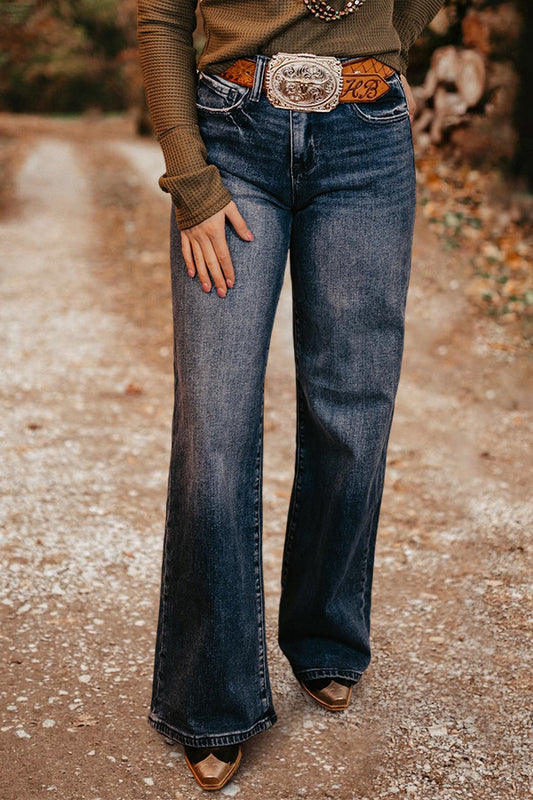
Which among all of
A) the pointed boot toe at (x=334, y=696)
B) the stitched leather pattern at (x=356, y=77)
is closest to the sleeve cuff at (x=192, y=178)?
the stitched leather pattern at (x=356, y=77)

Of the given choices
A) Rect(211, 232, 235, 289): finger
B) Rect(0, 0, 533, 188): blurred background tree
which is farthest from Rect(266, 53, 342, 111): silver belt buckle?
Rect(0, 0, 533, 188): blurred background tree

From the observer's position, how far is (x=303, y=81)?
5.12 feet

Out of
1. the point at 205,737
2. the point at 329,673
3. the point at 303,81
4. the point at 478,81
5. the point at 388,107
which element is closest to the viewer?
the point at 303,81

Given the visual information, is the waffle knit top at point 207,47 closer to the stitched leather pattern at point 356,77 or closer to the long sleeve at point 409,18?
the stitched leather pattern at point 356,77

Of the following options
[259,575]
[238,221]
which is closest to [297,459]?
[259,575]

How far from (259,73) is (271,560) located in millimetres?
1805

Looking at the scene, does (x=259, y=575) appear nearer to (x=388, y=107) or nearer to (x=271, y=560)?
(x=388, y=107)

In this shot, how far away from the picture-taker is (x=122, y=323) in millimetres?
5289

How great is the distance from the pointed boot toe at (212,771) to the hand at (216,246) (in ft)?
3.23

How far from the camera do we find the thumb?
5.20 ft

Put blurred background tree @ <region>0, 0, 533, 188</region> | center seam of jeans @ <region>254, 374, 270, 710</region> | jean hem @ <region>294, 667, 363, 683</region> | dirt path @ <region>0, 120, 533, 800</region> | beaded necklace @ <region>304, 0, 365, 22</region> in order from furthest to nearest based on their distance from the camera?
blurred background tree @ <region>0, 0, 533, 188</region> → jean hem @ <region>294, 667, 363, 683</region> → dirt path @ <region>0, 120, 533, 800</region> → center seam of jeans @ <region>254, 374, 270, 710</region> → beaded necklace @ <region>304, 0, 365, 22</region>

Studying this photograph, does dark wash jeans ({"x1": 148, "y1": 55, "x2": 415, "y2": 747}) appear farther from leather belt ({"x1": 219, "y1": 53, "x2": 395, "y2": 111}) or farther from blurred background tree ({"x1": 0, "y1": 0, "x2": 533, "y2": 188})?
blurred background tree ({"x1": 0, "y1": 0, "x2": 533, "y2": 188})

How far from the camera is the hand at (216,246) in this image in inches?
62.3

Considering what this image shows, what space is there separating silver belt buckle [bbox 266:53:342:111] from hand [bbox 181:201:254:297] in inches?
8.6
